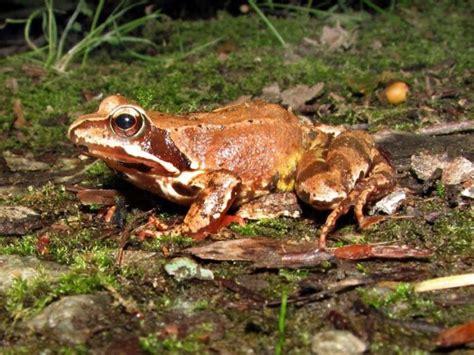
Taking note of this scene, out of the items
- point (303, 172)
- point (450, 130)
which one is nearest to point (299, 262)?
point (303, 172)

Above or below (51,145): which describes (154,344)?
above

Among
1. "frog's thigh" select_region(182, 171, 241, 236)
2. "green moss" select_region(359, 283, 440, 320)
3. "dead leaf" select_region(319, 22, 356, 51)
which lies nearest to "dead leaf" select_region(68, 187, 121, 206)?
"frog's thigh" select_region(182, 171, 241, 236)

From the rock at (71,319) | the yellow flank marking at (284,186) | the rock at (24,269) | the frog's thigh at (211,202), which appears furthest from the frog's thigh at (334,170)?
the rock at (24,269)

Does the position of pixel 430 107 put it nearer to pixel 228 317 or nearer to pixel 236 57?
pixel 236 57

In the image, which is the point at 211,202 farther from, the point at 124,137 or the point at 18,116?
the point at 18,116

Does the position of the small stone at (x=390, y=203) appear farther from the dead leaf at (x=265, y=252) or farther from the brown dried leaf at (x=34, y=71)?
the brown dried leaf at (x=34, y=71)

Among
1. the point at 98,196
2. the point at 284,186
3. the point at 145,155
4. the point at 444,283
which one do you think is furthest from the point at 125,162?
the point at 444,283
